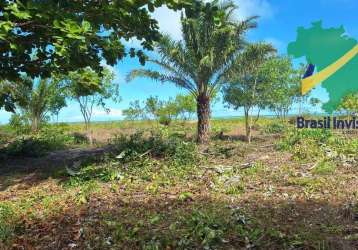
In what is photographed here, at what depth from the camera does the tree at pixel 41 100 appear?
2316 centimetres

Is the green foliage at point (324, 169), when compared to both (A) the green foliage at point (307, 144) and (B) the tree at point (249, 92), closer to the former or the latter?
(A) the green foliage at point (307, 144)

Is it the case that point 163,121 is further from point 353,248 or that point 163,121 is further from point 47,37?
point 353,248

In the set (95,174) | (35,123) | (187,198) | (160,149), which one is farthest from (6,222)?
(35,123)

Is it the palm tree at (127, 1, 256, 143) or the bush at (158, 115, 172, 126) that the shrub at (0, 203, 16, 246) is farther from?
the bush at (158, 115, 172, 126)

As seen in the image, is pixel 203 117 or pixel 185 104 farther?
pixel 185 104

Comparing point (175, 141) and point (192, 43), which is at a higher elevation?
point (192, 43)

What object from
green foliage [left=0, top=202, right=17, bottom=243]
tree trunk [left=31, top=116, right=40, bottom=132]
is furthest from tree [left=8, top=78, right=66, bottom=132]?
green foliage [left=0, top=202, right=17, bottom=243]

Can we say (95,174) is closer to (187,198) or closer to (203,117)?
(187,198)

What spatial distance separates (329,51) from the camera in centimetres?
1689

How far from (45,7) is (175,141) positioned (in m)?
6.34

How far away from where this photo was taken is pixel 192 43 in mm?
15867

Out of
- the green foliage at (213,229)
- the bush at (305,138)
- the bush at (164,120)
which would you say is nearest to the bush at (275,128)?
the bush at (164,120)

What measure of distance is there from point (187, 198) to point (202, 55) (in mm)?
8792

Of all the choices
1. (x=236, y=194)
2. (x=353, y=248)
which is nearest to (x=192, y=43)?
(x=236, y=194)
